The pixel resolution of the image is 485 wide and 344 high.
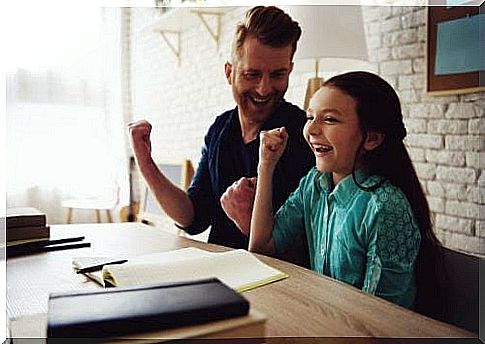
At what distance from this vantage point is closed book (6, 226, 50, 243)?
1.27 m

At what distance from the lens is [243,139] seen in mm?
1587

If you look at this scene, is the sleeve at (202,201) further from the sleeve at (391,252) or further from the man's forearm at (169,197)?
the sleeve at (391,252)

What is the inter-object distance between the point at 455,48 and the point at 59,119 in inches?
82.5

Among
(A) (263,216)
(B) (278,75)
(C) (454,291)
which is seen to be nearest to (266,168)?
(A) (263,216)

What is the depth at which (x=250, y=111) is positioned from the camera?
1586mm

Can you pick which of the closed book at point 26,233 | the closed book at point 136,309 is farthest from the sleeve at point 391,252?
the closed book at point 26,233

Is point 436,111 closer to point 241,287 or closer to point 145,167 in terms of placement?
point 145,167

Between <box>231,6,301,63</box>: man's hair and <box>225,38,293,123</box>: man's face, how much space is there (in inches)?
0.6

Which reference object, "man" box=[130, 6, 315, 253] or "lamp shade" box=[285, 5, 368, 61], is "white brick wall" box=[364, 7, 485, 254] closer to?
"lamp shade" box=[285, 5, 368, 61]

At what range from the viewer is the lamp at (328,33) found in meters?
1.61

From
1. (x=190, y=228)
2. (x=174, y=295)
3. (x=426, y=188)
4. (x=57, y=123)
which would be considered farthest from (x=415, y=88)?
(x=57, y=123)

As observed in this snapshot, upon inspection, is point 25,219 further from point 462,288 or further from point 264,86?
point 462,288

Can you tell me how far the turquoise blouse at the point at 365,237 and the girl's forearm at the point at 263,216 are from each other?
0.31 feet

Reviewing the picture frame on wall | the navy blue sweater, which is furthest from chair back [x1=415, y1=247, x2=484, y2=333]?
the picture frame on wall
